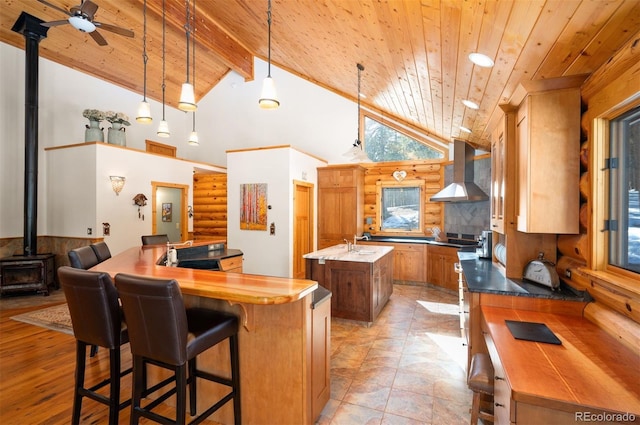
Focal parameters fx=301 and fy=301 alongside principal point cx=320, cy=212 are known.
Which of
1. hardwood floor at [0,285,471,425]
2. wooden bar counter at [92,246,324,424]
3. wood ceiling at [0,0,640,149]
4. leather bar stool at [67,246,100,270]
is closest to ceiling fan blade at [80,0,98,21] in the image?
wood ceiling at [0,0,640,149]

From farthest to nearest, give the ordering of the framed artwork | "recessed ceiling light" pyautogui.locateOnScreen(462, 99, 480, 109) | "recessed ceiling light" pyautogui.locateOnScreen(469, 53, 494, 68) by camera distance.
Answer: the framed artwork, "recessed ceiling light" pyautogui.locateOnScreen(462, 99, 480, 109), "recessed ceiling light" pyautogui.locateOnScreen(469, 53, 494, 68)

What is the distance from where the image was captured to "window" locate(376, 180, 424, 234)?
622cm

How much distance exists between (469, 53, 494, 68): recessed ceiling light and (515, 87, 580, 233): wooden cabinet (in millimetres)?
420

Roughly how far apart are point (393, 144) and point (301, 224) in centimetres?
261

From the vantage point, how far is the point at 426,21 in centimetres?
212

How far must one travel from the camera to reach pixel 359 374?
2570 millimetres

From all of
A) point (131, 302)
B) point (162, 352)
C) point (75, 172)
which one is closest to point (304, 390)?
point (162, 352)

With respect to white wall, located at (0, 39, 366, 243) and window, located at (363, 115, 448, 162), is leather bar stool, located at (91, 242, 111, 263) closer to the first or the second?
white wall, located at (0, 39, 366, 243)

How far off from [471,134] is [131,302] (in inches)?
194

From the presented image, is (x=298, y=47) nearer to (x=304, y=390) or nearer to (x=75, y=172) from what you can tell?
(x=75, y=172)

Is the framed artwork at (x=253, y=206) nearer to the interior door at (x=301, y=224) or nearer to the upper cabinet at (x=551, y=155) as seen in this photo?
the interior door at (x=301, y=224)

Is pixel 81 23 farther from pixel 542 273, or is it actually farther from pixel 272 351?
pixel 542 273

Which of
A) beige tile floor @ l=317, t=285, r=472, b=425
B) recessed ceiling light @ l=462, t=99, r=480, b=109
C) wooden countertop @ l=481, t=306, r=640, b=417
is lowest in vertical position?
beige tile floor @ l=317, t=285, r=472, b=425

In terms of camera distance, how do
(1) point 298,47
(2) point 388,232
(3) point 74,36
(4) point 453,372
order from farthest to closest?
(2) point 388,232, (3) point 74,36, (1) point 298,47, (4) point 453,372
